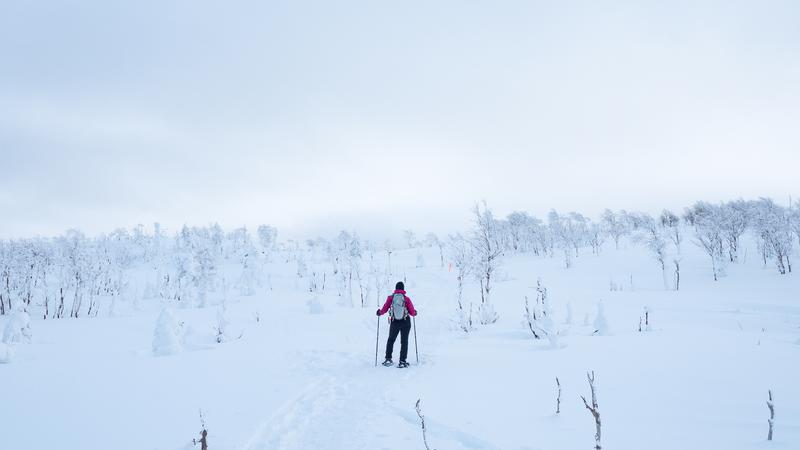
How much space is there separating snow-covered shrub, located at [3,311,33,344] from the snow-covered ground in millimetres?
386

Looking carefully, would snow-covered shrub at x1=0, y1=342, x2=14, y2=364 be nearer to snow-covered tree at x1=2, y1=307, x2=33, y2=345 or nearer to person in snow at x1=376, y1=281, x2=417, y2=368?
snow-covered tree at x1=2, y1=307, x2=33, y2=345

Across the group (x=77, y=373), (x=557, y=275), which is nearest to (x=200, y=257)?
(x=77, y=373)

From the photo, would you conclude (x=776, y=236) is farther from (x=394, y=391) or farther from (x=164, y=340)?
(x=164, y=340)

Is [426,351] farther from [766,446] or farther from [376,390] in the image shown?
[766,446]

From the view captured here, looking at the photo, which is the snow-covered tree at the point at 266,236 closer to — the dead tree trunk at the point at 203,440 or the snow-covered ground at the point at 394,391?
the snow-covered ground at the point at 394,391

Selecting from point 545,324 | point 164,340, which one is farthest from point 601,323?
point 164,340

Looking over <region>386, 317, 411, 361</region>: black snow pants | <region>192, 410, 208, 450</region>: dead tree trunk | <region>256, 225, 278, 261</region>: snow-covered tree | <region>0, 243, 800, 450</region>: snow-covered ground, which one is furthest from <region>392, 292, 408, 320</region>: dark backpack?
<region>256, 225, 278, 261</region>: snow-covered tree

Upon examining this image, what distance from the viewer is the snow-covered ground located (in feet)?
16.5

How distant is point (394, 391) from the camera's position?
7.57 metres

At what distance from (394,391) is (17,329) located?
1177 centimetres

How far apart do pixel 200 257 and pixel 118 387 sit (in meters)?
21.4

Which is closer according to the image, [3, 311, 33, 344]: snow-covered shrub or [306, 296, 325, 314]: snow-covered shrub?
[3, 311, 33, 344]: snow-covered shrub

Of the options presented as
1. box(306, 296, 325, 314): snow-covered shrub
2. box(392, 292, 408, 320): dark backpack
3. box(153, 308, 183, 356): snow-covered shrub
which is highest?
box(392, 292, 408, 320): dark backpack

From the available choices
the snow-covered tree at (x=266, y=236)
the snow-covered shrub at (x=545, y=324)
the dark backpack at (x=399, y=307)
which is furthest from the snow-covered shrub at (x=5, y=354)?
the snow-covered tree at (x=266, y=236)
